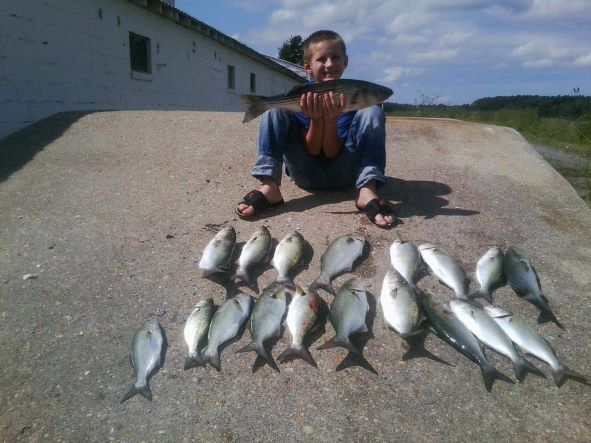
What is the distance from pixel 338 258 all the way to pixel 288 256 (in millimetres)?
337

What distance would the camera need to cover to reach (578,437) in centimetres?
184

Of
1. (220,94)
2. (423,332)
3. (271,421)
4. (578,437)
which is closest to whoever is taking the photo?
(578,437)

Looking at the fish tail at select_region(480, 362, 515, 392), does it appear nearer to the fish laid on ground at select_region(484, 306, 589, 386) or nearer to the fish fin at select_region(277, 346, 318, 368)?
the fish laid on ground at select_region(484, 306, 589, 386)

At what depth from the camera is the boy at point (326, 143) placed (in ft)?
11.7

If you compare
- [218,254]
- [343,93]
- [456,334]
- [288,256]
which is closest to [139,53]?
[343,93]

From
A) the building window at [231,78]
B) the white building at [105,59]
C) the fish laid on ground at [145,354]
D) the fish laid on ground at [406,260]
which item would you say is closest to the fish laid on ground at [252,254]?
the fish laid on ground at [145,354]

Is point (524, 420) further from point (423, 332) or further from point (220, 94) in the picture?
point (220, 94)

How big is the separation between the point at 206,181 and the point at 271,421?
314cm

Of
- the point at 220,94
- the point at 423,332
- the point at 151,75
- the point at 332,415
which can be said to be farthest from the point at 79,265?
the point at 220,94

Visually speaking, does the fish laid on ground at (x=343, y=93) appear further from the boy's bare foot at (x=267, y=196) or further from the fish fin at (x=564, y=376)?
the fish fin at (x=564, y=376)

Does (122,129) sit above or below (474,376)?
above

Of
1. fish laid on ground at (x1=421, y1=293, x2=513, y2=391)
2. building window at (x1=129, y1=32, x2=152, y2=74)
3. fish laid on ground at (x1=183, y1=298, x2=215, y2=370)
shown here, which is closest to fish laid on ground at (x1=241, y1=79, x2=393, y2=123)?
fish laid on ground at (x1=421, y1=293, x2=513, y2=391)

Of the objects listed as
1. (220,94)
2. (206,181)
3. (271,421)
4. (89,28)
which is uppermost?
(89,28)

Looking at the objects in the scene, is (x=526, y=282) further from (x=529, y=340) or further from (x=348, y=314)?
(x=348, y=314)
